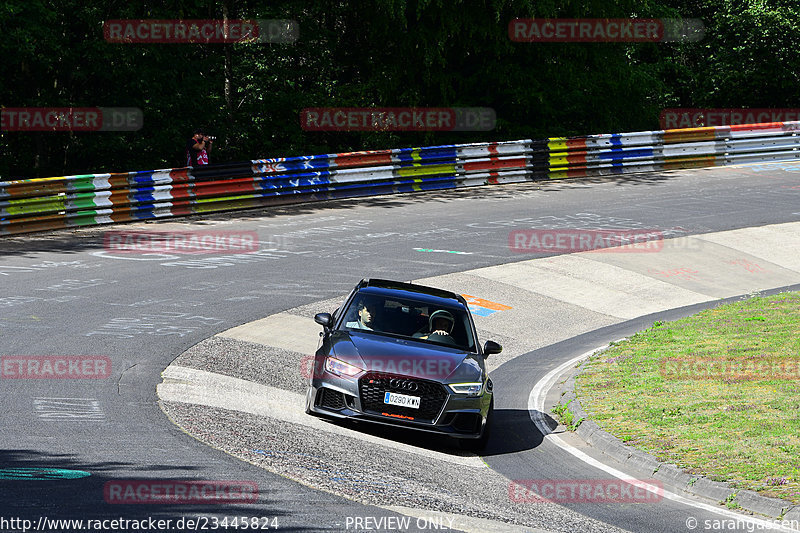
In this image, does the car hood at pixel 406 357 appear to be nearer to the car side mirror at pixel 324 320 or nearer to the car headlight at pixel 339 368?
the car headlight at pixel 339 368

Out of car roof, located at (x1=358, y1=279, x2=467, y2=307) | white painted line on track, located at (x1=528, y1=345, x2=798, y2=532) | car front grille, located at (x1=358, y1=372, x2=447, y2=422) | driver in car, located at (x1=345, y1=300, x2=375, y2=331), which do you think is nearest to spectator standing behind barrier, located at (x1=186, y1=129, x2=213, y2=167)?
white painted line on track, located at (x1=528, y1=345, x2=798, y2=532)

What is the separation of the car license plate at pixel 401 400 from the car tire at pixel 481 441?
0.87 meters

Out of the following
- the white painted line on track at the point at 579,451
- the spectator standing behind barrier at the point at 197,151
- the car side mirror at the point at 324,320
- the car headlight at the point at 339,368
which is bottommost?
the white painted line on track at the point at 579,451

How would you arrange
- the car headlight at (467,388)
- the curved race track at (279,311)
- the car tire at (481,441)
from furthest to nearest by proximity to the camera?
the car tire at (481,441) → the car headlight at (467,388) → the curved race track at (279,311)

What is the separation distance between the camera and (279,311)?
16.4 m

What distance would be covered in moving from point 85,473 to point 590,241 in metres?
15.9

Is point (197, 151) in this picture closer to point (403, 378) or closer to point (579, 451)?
point (403, 378)

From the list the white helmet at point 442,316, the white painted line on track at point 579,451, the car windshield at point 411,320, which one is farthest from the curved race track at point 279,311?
the white helmet at point 442,316

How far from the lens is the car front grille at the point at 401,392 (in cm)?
1077

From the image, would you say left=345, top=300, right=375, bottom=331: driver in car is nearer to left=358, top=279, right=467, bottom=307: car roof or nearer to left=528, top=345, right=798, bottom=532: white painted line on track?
left=358, top=279, right=467, bottom=307: car roof

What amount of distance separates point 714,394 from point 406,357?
4.21 metres

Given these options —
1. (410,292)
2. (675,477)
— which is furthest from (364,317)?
(675,477)

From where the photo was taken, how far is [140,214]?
22.4m

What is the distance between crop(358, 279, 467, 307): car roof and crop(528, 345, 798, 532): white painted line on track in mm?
1834
